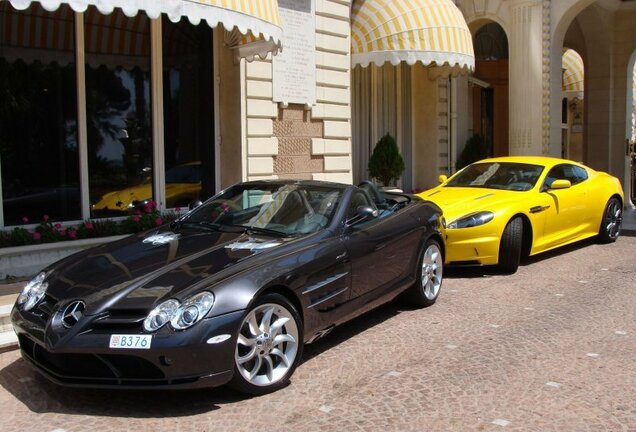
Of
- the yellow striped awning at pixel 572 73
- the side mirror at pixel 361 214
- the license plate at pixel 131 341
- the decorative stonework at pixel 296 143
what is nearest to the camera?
the license plate at pixel 131 341

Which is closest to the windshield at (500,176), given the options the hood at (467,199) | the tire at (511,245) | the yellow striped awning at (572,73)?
the hood at (467,199)

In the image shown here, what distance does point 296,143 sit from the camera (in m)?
11.7

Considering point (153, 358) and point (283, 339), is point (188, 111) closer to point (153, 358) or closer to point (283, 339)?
point (283, 339)

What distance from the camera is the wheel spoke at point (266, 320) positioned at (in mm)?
4406

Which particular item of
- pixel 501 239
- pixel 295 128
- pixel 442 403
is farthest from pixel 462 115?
pixel 442 403

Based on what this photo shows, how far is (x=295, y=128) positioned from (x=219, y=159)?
1528mm

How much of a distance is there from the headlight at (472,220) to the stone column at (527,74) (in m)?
8.13

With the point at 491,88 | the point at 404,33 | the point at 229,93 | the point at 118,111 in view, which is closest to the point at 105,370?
the point at 118,111

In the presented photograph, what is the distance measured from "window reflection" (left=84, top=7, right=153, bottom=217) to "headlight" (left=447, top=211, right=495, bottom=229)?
460cm

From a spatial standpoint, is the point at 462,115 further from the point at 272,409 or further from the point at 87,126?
the point at 272,409

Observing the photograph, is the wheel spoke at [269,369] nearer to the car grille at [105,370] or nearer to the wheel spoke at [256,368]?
the wheel spoke at [256,368]

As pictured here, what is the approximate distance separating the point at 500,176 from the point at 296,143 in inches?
143

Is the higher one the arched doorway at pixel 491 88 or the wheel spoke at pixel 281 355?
the arched doorway at pixel 491 88

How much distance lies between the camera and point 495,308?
6.74 meters
